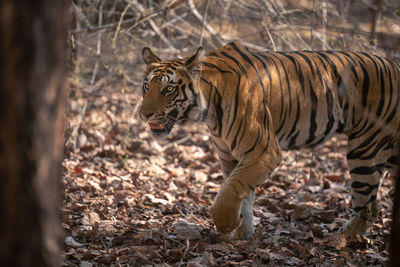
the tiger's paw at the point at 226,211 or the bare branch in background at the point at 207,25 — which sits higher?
the bare branch in background at the point at 207,25

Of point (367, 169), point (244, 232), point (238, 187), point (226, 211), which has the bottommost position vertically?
point (244, 232)

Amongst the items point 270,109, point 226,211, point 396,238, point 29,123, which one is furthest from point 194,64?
point 29,123

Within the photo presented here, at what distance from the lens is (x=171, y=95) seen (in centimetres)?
397

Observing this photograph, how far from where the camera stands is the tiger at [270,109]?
3.92 m

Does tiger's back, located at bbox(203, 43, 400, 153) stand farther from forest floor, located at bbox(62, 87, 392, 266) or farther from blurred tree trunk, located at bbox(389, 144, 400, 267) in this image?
blurred tree trunk, located at bbox(389, 144, 400, 267)

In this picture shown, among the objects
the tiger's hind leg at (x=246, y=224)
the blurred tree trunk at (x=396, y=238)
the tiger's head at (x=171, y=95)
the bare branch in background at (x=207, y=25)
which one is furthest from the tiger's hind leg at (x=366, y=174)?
the bare branch in background at (x=207, y=25)

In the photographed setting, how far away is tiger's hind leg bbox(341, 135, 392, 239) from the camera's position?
466cm

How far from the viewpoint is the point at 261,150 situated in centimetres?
391

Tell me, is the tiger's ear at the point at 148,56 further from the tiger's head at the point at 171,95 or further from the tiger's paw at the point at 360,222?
the tiger's paw at the point at 360,222

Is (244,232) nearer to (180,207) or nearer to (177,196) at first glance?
(180,207)

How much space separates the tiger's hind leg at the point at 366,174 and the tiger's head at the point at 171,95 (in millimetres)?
1730

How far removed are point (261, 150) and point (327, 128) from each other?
101 centimetres

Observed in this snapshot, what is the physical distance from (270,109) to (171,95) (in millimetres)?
921

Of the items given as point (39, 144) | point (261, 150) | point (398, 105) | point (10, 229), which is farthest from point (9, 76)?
point (398, 105)
